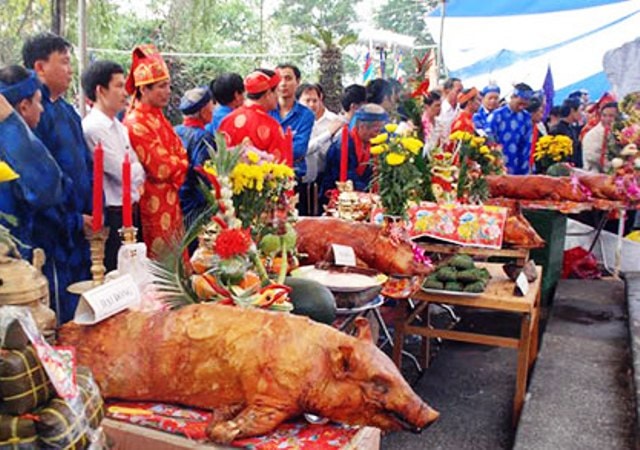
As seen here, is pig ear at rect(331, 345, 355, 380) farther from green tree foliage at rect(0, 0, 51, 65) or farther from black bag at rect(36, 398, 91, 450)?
green tree foliage at rect(0, 0, 51, 65)

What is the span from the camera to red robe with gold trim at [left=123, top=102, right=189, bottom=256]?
3229mm

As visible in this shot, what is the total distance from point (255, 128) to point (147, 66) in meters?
0.65

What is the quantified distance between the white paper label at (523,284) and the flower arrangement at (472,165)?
0.80m

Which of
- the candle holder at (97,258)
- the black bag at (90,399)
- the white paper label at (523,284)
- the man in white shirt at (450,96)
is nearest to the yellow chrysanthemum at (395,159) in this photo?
the white paper label at (523,284)

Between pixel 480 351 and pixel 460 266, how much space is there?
1.38 metres

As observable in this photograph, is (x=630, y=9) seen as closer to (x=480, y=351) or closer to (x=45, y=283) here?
(x=480, y=351)

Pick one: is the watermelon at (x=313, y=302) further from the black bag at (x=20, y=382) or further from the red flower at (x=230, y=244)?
the black bag at (x=20, y=382)

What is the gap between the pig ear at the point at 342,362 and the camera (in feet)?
4.66

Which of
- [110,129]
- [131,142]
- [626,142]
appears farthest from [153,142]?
[626,142]

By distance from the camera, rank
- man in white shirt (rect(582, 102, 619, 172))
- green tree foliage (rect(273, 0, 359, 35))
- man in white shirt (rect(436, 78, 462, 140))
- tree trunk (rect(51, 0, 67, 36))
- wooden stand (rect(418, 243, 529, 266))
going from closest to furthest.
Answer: wooden stand (rect(418, 243, 529, 266))
tree trunk (rect(51, 0, 67, 36))
man in white shirt (rect(582, 102, 619, 172))
man in white shirt (rect(436, 78, 462, 140))
green tree foliage (rect(273, 0, 359, 35))

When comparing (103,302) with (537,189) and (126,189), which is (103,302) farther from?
(537,189)

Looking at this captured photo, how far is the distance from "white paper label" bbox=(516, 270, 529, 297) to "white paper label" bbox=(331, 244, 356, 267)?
1.00 metres

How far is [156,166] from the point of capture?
325 centimetres

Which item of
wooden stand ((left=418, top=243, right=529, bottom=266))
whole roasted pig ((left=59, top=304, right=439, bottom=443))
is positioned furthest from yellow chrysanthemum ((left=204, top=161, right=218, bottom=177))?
wooden stand ((left=418, top=243, right=529, bottom=266))
